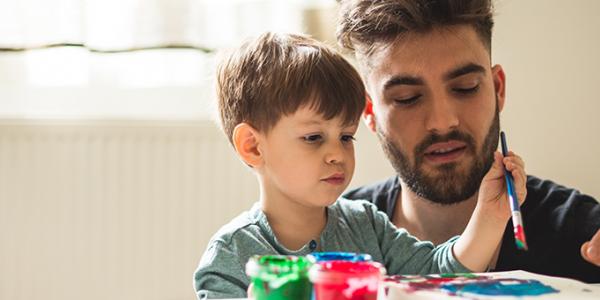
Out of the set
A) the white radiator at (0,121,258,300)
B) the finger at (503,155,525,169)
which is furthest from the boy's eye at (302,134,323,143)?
the white radiator at (0,121,258,300)

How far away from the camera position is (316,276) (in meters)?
0.76

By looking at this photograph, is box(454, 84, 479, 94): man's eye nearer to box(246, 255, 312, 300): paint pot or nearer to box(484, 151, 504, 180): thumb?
box(484, 151, 504, 180): thumb

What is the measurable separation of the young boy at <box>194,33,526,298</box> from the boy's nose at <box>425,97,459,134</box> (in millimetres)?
197

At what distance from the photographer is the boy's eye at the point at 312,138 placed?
1148mm

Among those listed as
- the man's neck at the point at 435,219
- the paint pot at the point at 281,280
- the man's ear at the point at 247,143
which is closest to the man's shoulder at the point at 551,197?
the man's neck at the point at 435,219

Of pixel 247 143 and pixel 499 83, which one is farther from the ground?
pixel 499 83

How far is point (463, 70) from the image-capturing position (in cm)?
144

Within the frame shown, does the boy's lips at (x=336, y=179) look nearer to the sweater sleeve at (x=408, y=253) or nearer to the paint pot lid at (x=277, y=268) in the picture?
the sweater sleeve at (x=408, y=253)

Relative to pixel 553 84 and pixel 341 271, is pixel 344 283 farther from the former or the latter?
pixel 553 84

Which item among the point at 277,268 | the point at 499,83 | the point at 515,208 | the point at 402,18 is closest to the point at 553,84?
the point at 499,83

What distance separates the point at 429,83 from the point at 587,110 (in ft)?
3.10

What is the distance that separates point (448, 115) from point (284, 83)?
0.40m

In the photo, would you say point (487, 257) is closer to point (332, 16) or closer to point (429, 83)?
point (429, 83)

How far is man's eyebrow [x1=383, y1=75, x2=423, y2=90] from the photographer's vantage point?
1.45 m
